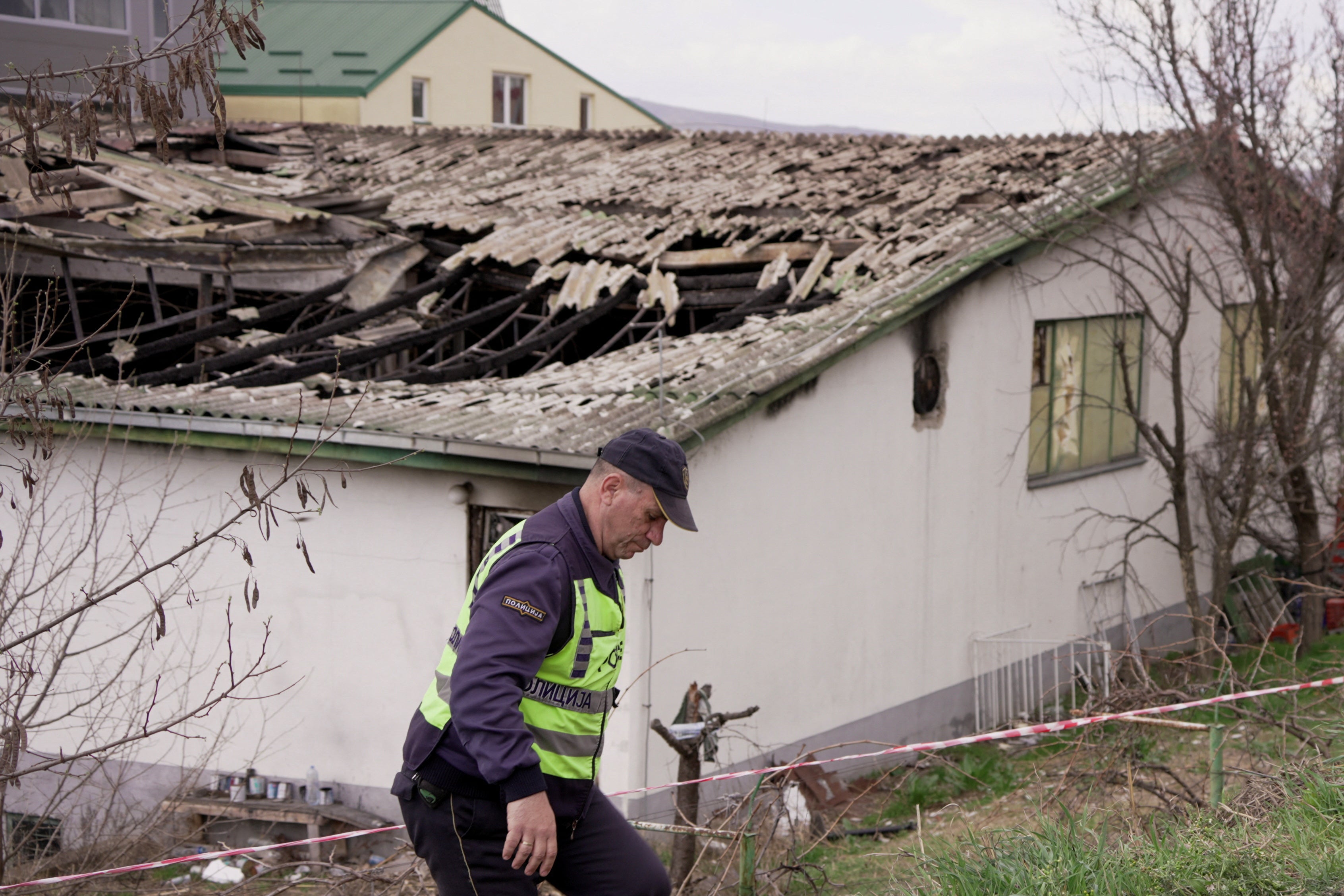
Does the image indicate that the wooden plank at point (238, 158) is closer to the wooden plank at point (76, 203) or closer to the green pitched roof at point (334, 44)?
the wooden plank at point (76, 203)

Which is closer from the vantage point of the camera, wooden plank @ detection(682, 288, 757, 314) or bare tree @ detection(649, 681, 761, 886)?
bare tree @ detection(649, 681, 761, 886)

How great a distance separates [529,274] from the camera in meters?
10.6

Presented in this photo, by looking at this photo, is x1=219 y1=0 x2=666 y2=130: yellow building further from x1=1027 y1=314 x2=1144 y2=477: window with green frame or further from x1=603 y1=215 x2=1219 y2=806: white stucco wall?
x1=603 y1=215 x2=1219 y2=806: white stucco wall

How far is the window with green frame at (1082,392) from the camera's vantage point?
10.8 metres

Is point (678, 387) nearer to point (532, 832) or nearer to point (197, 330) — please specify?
point (197, 330)

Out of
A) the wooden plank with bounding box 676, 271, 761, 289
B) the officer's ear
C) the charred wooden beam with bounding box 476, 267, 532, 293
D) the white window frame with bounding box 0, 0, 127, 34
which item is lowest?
the officer's ear

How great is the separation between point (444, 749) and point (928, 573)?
22.3 feet

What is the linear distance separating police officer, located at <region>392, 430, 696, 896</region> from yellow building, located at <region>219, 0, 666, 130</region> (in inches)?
766

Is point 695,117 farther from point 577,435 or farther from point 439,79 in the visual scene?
point 577,435

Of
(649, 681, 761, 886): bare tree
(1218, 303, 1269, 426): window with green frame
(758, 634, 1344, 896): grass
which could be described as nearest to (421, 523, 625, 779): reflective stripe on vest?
(758, 634, 1344, 896): grass

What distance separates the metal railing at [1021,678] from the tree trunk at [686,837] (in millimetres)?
4804

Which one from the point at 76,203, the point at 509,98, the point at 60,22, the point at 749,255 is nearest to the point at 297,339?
the point at 76,203

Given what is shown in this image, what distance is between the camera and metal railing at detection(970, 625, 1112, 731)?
10039mm

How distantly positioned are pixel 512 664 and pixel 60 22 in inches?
664
